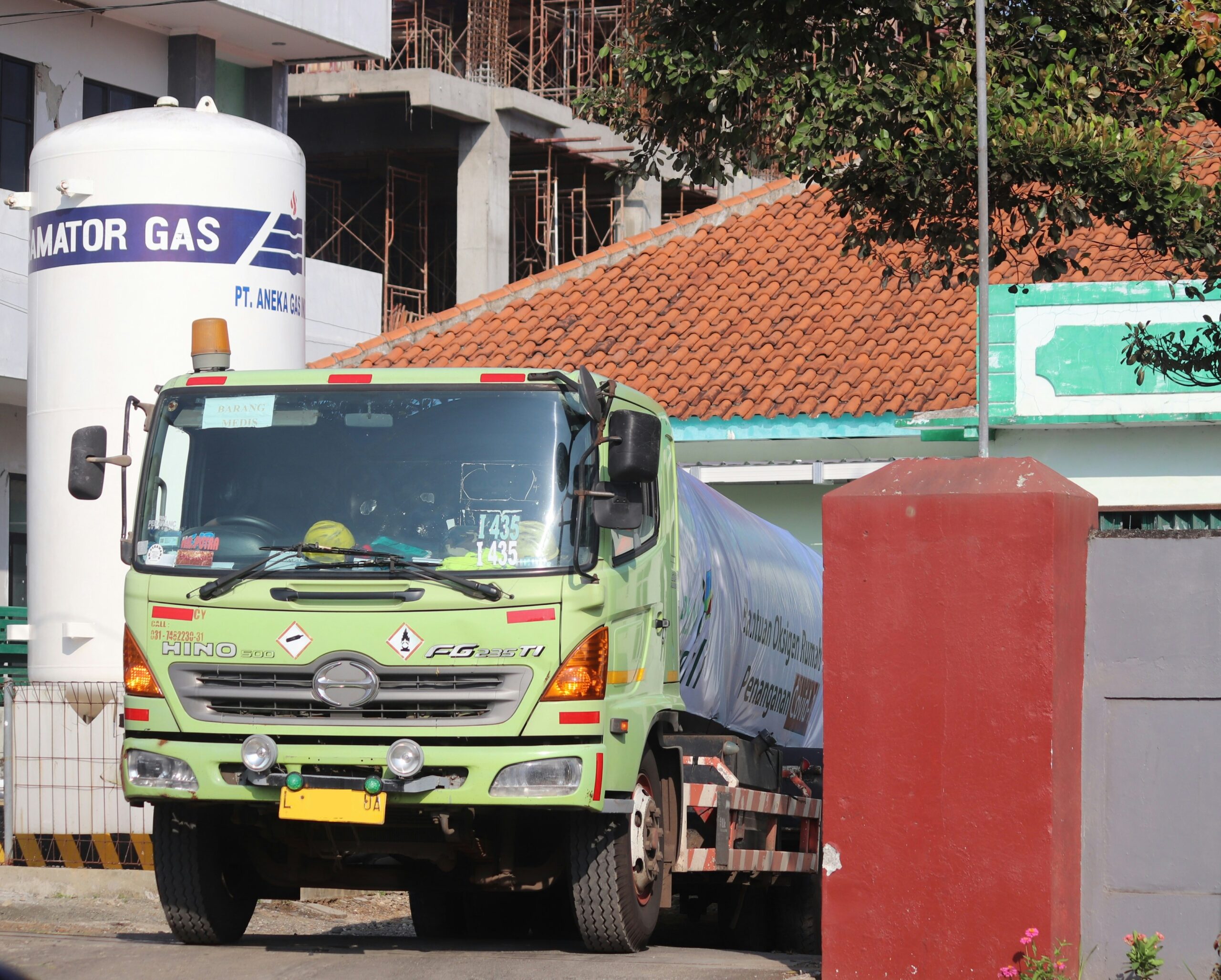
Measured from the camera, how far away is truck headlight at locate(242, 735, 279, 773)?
24.7 ft

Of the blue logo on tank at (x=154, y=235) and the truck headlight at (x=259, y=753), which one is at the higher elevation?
the blue logo on tank at (x=154, y=235)

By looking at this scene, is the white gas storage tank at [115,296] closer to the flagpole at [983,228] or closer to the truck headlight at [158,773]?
the truck headlight at [158,773]

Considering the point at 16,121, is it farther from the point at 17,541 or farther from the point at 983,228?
the point at 983,228

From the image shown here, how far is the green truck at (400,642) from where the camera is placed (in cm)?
746

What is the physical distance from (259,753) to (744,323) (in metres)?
12.9

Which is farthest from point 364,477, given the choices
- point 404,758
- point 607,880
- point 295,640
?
point 607,880

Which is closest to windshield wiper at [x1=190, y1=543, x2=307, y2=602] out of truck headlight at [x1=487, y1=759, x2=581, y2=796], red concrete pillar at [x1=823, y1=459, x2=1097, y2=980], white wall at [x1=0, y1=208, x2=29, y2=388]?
truck headlight at [x1=487, y1=759, x2=581, y2=796]

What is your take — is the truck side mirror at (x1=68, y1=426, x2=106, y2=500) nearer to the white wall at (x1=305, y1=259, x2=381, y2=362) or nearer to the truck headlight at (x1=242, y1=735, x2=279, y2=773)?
the truck headlight at (x1=242, y1=735, x2=279, y2=773)

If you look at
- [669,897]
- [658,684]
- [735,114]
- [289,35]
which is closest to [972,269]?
[735,114]

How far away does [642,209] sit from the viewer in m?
34.7

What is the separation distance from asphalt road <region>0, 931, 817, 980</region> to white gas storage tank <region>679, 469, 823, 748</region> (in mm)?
1890

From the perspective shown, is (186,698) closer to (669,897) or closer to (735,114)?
(669,897)

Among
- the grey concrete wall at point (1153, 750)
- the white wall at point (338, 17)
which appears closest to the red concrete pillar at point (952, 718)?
the grey concrete wall at point (1153, 750)

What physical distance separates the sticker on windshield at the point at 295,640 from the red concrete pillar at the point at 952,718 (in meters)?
2.31
